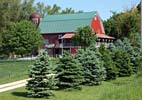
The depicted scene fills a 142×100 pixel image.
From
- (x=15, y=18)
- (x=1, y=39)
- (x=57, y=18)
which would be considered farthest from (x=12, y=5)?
(x=1, y=39)

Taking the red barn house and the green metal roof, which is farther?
the green metal roof

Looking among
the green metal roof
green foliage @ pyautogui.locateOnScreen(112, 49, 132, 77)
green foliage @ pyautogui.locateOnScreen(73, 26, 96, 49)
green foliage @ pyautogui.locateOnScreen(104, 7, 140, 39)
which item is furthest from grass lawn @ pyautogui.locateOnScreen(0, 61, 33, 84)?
the green metal roof

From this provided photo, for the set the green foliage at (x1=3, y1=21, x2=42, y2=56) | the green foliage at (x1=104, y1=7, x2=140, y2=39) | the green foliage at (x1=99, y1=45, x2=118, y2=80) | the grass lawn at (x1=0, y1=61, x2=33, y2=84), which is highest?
the green foliage at (x1=104, y1=7, x2=140, y2=39)

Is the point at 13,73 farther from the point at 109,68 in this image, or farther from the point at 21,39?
the point at 21,39

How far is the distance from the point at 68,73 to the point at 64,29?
57.5m

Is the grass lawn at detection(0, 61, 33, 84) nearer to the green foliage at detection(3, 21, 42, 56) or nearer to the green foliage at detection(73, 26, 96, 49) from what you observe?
the green foliage at detection(3, 21, 42, 56)

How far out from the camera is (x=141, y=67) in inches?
966

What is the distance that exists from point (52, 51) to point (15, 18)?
38.3ft

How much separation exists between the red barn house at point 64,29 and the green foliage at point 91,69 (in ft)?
160

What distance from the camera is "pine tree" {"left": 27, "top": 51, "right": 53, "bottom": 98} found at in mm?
18516

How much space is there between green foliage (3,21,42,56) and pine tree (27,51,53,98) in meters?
44.5

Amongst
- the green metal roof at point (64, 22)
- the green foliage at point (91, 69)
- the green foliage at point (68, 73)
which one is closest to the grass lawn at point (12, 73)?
the green foliage at point (68, 73)

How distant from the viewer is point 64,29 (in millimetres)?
78438

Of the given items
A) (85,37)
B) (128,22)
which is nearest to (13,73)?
(85,37)
